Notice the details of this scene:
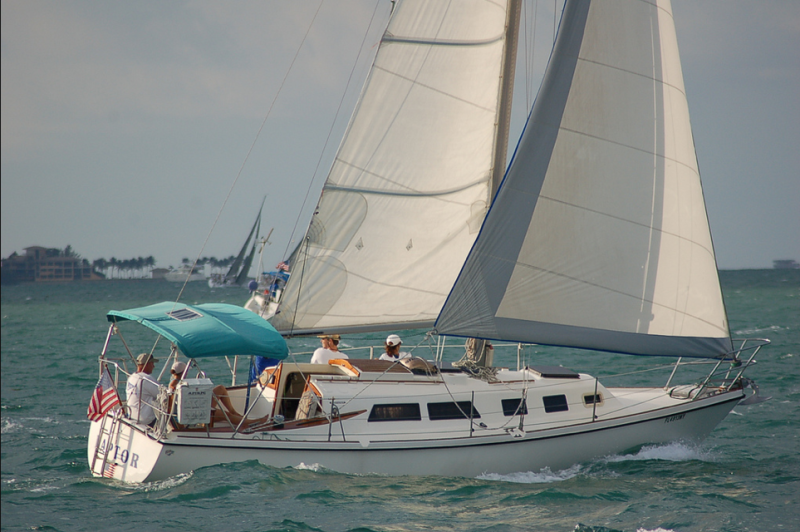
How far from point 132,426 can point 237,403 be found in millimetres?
1749

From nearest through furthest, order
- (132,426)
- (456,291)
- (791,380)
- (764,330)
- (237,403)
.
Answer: (132,426), (456,291), (237,403), (791,380), (764,330)

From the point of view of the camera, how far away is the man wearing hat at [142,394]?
9266mm

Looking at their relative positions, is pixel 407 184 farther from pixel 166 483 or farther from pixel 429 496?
pixel 166 483

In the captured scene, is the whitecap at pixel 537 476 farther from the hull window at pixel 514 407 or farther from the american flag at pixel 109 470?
the american flag at pixel 109 470

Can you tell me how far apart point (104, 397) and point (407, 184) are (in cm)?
552

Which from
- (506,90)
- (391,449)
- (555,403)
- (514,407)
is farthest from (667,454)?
(506,90)

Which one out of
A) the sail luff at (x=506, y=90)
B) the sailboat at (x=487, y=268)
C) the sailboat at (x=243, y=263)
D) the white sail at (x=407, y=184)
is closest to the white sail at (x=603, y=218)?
the sailboat at (x=487, y=268)

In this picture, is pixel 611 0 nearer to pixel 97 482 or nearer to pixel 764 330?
pixel 97 482

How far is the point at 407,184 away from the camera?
11.4m

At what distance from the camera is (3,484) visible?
31.4 ft

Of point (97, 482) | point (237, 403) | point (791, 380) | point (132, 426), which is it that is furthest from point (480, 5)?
point (791, 380)

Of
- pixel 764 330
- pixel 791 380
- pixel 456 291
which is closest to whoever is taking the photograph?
pixel 456 291

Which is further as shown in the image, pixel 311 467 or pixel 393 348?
pixel 393 348

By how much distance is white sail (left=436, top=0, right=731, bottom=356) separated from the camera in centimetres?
986
